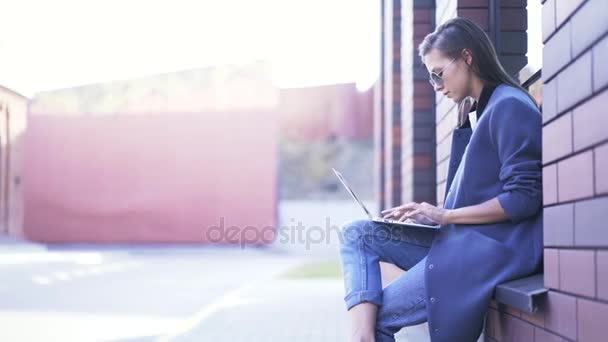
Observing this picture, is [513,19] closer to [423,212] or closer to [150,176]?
[423,212]

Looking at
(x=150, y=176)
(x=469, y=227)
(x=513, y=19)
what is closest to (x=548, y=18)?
(x=469, y=227)

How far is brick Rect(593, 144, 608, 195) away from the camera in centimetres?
150

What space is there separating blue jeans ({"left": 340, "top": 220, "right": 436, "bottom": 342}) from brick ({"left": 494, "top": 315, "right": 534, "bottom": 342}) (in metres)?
0.29

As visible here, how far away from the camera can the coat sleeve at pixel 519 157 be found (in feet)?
6.91

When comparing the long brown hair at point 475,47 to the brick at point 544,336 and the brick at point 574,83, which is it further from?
the brick at point 544,336

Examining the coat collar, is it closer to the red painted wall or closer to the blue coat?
the blue coat

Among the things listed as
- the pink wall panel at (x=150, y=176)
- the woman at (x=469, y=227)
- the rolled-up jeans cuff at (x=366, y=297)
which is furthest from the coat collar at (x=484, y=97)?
the pink wall panel at (x=150, y=176)

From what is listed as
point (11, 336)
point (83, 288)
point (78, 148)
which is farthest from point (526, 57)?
point (78, 148)

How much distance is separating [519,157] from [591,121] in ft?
1.77

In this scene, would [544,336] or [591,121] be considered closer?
[591,121]

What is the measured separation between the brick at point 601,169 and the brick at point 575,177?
33mm

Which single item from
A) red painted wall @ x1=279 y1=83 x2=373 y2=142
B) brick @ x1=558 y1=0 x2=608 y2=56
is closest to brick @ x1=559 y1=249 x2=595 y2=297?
brick @ x1=558 y1=0 x2=608 y2=56

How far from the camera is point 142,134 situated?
819 inches

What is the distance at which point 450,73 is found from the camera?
2.45 meters
